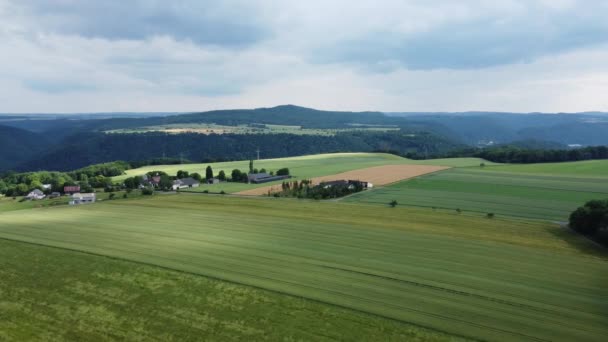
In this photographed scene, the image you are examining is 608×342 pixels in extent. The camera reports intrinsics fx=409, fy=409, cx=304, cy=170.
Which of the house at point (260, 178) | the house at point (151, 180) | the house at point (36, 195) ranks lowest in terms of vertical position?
the house at point (36, 195)

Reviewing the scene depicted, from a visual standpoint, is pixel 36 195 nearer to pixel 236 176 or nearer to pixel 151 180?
pixel 151 180

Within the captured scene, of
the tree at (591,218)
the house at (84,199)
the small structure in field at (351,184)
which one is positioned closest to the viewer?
Answer: the tree at (591,218)

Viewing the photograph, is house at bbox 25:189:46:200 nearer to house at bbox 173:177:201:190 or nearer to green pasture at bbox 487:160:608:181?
house at bbox 173:177:201:190

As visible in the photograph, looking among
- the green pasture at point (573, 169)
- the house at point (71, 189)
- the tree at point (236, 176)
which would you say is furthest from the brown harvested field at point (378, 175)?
the house at point (71, 189)

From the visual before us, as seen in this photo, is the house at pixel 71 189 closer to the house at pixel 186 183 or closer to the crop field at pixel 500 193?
the house at pixel 186 183

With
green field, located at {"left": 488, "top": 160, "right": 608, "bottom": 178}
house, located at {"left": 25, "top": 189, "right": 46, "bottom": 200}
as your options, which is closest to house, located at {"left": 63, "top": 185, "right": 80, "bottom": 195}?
house, located at {"left": 25, "top": 189, "right": 46, "bottom": 200}

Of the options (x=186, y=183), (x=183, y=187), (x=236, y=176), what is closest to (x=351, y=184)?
(x=236, y=176)

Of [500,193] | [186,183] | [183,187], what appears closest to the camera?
[500,193]

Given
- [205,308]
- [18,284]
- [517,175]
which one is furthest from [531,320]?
[517,175]
